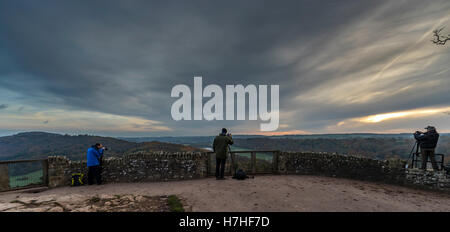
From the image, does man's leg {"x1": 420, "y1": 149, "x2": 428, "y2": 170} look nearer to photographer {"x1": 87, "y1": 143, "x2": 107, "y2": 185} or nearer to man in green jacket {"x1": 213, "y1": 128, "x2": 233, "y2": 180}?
man in green jacket {"x1": 213, "y1": 128, "x2": 233, "y2": 180}

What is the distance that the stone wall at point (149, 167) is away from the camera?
27.2 ft

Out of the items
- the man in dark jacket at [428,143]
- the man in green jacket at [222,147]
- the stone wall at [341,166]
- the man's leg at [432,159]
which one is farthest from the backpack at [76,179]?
the man's leg at [432,159]

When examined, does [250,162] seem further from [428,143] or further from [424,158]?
[428,143]

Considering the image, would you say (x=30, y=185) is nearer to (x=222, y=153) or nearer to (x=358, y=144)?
(x=222, y=153)

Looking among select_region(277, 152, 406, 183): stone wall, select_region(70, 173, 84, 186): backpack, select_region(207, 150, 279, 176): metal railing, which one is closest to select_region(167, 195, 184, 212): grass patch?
select_region(207, 150, 279, 176): metal railing

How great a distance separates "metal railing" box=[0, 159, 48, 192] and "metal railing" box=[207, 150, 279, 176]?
778 cm

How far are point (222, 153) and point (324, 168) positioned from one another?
5805 millimetres

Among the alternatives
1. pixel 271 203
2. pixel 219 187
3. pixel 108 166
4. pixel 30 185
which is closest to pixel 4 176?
pixel 30 185

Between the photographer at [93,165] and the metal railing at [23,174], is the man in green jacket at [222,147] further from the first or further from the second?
the metal railing at [23,174]

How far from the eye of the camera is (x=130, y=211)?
181 inches

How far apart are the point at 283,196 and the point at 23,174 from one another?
1103 cm

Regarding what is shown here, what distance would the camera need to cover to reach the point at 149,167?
8.48m

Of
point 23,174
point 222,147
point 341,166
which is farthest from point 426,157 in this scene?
point 23,174

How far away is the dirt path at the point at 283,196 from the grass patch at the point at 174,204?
0.82ft
